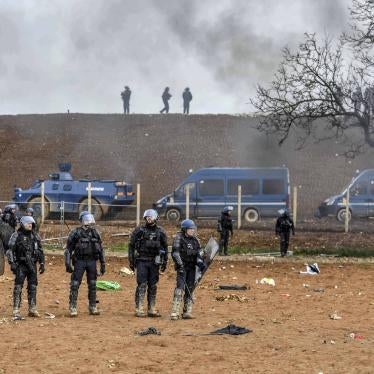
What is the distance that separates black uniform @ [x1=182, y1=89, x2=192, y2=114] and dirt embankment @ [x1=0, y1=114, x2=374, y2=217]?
110 centimetres

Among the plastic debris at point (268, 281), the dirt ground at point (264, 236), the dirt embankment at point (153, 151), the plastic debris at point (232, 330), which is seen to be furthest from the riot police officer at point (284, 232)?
the dirt embankment at point (153, 151)

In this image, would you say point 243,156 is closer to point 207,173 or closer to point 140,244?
point 207,173

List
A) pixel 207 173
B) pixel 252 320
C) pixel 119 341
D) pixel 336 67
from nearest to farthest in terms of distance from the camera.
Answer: pixel 119 341 → pixel 252 320 → pixel 336 67 → pixel 207 173

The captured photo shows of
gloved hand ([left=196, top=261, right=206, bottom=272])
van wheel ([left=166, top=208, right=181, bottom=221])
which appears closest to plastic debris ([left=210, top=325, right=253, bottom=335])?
gloved hand ([left=196, top=261, right=206, bottom=272])

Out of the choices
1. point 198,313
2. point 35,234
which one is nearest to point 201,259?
point 198,313

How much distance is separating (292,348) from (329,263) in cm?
1325

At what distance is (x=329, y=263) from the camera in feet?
81.9

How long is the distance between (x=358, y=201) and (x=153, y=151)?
20.4 meters

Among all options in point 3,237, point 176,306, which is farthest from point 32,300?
point 3,237

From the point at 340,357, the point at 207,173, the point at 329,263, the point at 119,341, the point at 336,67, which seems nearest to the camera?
the point at 340,357

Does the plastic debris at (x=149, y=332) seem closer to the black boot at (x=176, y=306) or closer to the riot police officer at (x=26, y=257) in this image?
the black boot at (x=176, y=306)

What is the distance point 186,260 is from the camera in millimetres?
15008

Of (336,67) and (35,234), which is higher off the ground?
(336,67)

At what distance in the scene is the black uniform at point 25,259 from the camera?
49.0 feet
